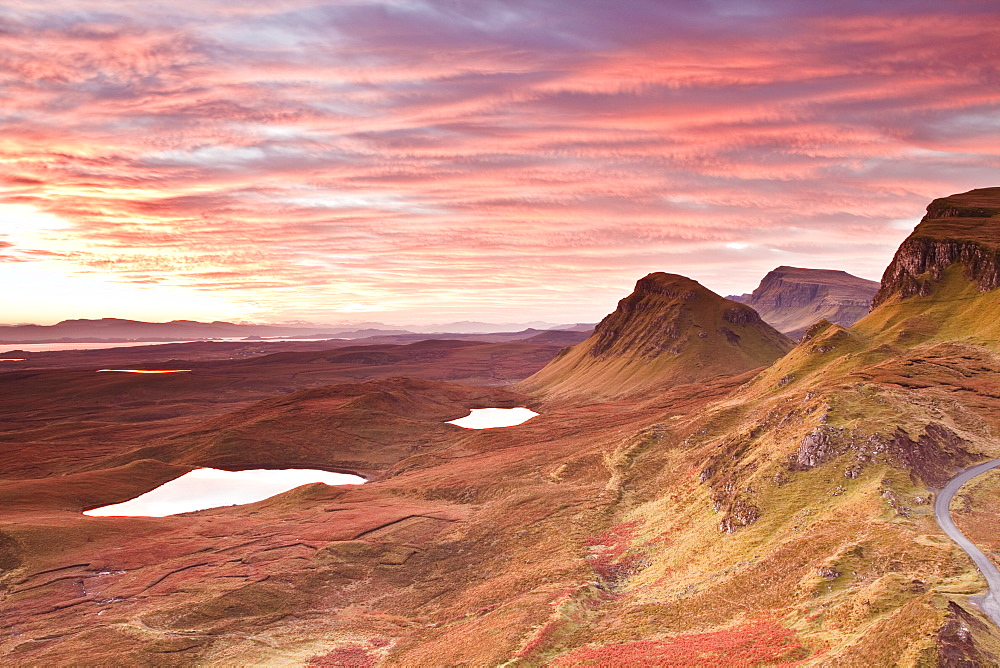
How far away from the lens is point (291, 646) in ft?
227

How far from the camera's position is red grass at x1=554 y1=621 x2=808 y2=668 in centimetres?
3900

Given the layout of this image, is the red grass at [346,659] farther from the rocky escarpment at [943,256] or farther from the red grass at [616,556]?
the rocky escarpment at [943,256]

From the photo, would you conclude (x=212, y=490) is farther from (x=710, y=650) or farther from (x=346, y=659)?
(x=710, y=650)

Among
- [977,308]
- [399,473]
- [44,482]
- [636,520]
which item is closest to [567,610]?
[636,520]

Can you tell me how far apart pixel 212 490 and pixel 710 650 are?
549 feet

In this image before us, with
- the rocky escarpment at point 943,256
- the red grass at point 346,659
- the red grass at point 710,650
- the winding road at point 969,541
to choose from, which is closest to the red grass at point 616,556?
the red grass at point 710,650

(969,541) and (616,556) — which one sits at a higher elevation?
(969,541)

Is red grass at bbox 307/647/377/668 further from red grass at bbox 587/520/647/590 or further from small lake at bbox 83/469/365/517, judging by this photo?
small lake at bbox 83/469/365/517

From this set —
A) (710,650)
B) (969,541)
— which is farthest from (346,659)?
(969,541)

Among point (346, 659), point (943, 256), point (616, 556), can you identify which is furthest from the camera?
point (943, 256)

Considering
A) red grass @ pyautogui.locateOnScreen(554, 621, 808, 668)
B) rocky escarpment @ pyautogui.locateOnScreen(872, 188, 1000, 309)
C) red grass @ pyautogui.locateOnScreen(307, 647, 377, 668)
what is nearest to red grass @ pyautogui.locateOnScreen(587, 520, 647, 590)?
red grass @ pyautogui.locateOnScreen(554, 621, 808, 668)

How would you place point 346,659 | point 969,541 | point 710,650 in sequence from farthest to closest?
point 346,659 → point 969,541 → point 710,650

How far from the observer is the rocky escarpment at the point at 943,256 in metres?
162

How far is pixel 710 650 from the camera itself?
42.5 metres
